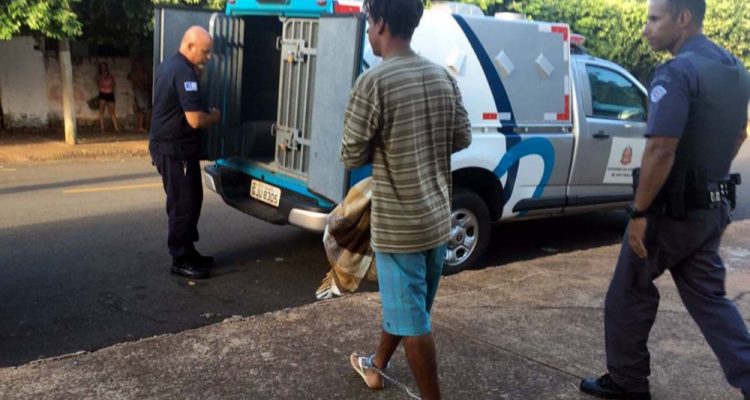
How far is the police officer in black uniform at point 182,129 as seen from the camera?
5676 millimetres

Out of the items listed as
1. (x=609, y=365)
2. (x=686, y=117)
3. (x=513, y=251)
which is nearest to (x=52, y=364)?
(x=609, y=365)

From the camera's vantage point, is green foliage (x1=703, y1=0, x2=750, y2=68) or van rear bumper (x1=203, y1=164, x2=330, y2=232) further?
green foliage (x1=703, y1=0, x2=750, y2=68)

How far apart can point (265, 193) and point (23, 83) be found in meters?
13.1

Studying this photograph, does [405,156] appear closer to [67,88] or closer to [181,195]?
[181,195]

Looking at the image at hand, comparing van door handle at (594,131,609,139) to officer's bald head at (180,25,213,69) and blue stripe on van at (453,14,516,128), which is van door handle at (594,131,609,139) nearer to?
blue stripe on van at (453,14,516,128)

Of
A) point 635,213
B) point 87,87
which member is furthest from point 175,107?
point 87,87

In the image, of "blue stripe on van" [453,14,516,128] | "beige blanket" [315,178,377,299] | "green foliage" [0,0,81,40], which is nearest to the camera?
"beige blanket" [315,178,377,299]

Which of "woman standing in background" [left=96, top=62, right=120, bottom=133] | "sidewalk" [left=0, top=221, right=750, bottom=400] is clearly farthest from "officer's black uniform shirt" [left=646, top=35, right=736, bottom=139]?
"woman standing in background" [left=96, top=62, right=120, bottom=133]

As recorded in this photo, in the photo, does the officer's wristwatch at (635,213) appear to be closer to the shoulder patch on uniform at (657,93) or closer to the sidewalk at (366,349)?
the shoulder patch on uniform at (657,93)

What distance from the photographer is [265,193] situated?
6.29 metres

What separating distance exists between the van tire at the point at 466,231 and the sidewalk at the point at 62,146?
9896 millimetres

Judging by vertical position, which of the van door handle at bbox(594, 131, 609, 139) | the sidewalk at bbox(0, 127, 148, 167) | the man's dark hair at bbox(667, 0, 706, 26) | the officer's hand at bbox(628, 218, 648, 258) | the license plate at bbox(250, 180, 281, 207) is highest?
the man's dark hair at bbox(667, 0, 706, 26)

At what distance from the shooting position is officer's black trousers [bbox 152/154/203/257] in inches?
230

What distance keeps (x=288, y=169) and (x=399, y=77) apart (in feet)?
11.1
